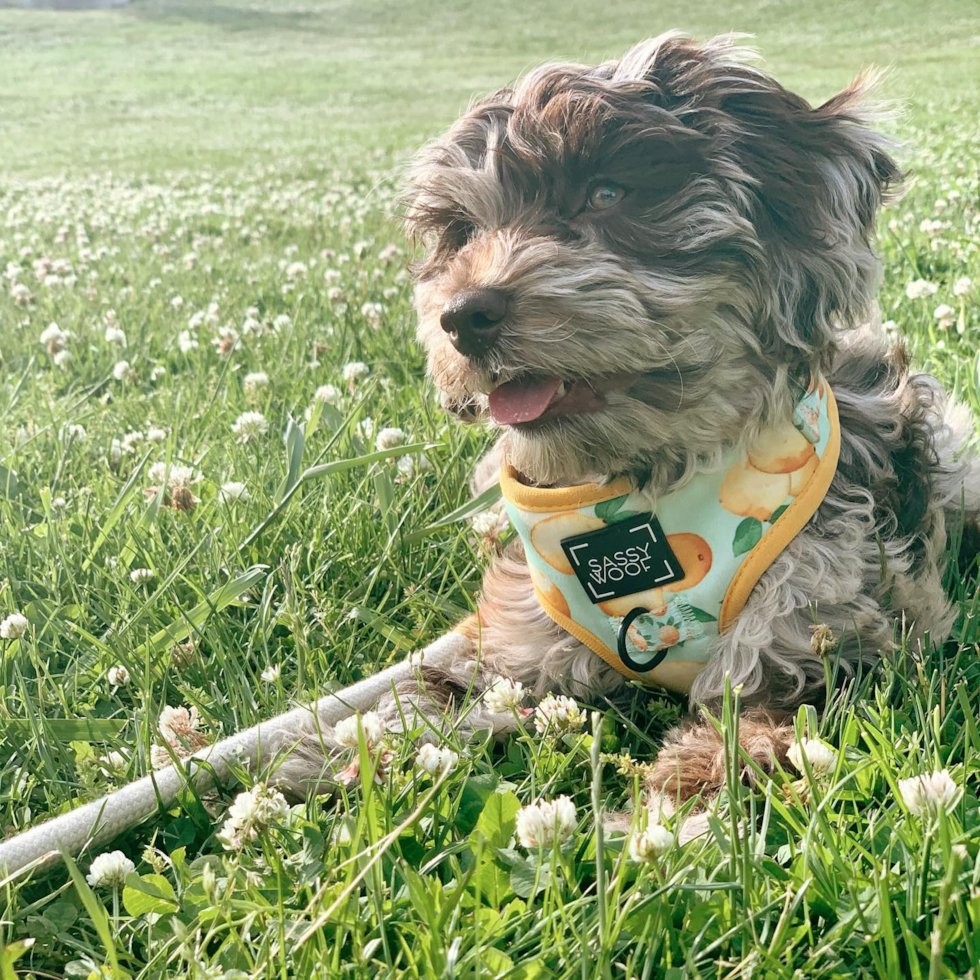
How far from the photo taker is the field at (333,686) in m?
1.72

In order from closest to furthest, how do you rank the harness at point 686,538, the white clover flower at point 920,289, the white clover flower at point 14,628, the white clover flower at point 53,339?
1. the harness at point 686,538
2. the white clover flower at point 14,628
3. the white clover flower at point 920,289
4. the white clover flower at point 53,339

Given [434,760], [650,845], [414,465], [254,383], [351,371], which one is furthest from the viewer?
[254,383]

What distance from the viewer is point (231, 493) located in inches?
141

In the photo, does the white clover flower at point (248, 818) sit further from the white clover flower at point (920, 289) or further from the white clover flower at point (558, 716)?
the white clover flower at point (920, 289)

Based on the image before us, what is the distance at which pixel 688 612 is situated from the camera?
2748 millimetres

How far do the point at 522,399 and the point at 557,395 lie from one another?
0.09 meters

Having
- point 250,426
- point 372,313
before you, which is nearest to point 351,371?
point 250,426

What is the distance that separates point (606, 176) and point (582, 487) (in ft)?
2.68

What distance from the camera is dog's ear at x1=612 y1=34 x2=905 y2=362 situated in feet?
8.56

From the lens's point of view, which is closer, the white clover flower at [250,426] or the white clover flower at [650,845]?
the white clover flower at [650,845]

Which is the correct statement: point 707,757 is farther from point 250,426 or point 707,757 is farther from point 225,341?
point 225,341

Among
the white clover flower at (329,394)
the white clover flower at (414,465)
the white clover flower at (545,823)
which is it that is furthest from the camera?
the white clover flower at (329,394)

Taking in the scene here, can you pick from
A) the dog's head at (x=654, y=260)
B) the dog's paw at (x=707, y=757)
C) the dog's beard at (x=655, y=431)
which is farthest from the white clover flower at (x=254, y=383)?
the dog's paw at (x=707, y=757)

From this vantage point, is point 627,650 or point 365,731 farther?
point 627,650
